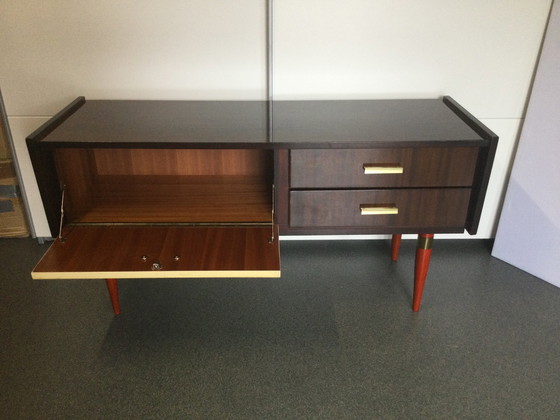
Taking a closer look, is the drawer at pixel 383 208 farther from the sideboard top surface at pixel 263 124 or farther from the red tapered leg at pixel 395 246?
the red tapered leg at pixel 395 246

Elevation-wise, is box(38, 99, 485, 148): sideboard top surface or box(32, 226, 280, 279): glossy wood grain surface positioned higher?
box(38, 99, 485, 148): sideboard top surface

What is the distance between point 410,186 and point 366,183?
125 millimetres

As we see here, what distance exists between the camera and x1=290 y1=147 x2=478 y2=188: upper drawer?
4.24 ft

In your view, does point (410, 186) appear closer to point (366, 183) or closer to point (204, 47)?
point (366, 183)

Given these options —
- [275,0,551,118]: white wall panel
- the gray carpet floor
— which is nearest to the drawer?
the gray carpet floor

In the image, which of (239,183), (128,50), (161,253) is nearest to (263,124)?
(239,183)

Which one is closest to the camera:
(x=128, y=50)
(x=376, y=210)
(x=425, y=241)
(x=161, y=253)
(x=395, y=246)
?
(x=161, y=253)

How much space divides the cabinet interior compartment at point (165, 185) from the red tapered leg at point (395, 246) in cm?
58

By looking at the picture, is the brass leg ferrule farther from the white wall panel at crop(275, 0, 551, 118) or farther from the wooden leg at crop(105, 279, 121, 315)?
the wooden leg at crop(105, 279, 121, 315)

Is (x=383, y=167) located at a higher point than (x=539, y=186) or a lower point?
higher

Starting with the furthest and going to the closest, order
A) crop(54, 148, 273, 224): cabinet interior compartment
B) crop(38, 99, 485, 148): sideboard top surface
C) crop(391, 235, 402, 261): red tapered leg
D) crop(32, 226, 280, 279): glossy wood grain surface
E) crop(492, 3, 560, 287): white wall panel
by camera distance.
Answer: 1. crop(391, 235, 402, 261): red tapered leg
2. crop(492, 3, 560, 287): white wall panel
3. crop(54, 148, 273, 224): cabinet interior compartment
4. crop(38, 99, 485, 148): sideboard top surface
5. crop(32, 226, 280, 279): glossy wood grain surface

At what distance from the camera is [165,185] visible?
61.0 inches

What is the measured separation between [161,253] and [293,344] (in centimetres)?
54

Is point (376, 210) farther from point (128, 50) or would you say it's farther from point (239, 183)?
point (128, 50)
